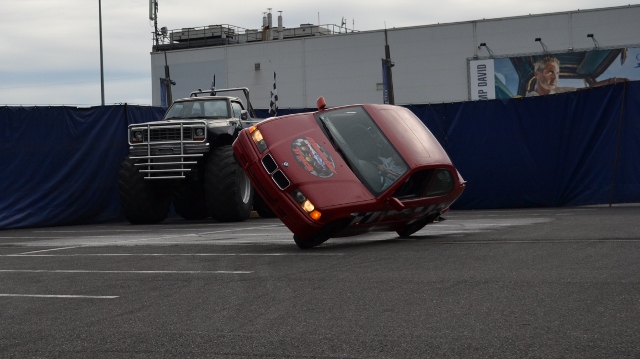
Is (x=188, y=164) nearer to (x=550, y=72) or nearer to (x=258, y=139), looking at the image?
(x=258, y=139)

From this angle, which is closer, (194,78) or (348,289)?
(348,289)

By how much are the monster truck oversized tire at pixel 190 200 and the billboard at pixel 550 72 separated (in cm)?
3748

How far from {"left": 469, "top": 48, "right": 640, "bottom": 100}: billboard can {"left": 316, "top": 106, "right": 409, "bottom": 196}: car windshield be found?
45967mm

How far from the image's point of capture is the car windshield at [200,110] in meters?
21.8

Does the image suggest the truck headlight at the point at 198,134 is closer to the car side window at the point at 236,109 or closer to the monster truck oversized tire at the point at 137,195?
the car side window at the point at 236,109

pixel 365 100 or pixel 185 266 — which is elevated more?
pixel 365 100

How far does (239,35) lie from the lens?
7694 cm

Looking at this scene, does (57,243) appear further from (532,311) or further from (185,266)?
(532,311)

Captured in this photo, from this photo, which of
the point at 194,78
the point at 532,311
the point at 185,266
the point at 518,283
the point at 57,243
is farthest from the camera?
the point at 194,78

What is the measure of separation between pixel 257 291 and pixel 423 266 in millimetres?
2062

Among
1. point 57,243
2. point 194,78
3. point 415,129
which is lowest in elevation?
point 57,243

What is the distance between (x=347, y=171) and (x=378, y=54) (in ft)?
170

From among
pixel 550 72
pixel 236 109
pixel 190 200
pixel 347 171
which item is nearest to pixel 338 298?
pixel 347 171

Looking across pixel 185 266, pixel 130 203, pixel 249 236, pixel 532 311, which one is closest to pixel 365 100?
pixel 130 203
